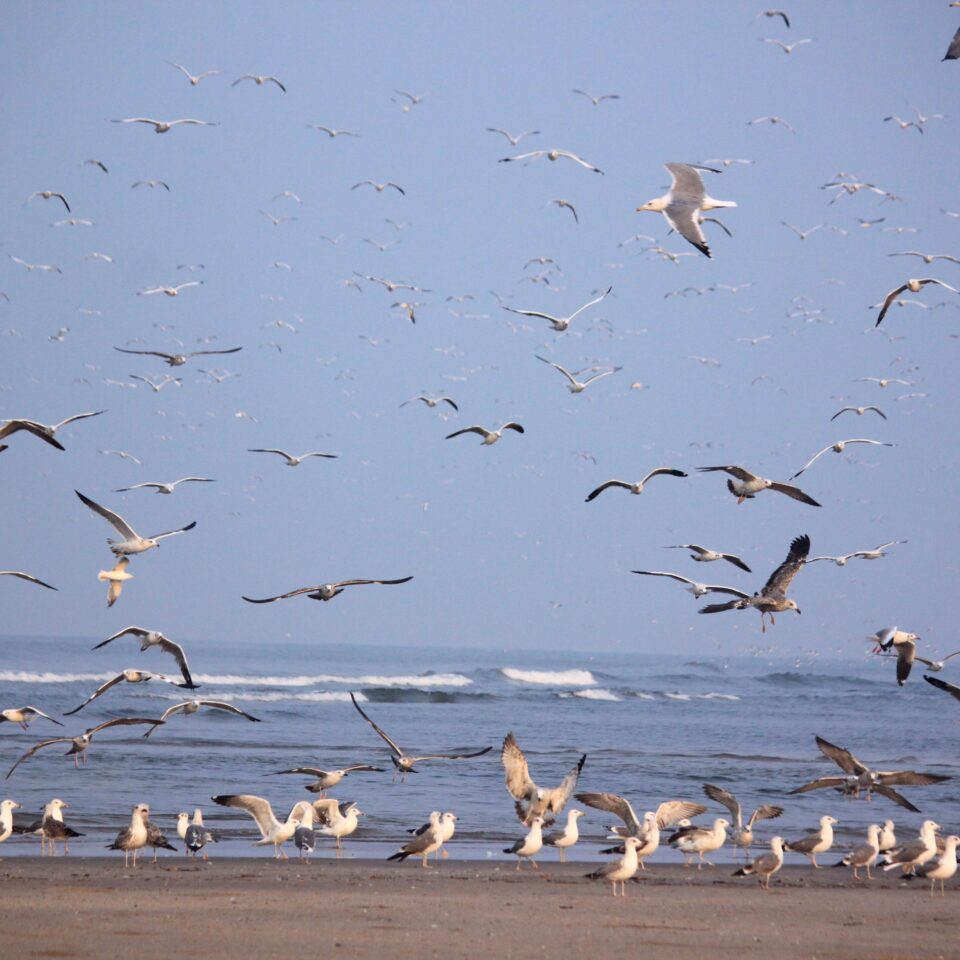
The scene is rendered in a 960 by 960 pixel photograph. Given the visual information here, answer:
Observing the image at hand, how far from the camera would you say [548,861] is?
15.3m

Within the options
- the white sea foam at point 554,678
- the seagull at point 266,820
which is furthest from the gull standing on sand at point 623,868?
the white sea foam at point 554,678

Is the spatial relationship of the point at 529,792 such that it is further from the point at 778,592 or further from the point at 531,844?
the point at 778,592

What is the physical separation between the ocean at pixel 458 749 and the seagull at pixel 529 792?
566 mm

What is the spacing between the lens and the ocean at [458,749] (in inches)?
726

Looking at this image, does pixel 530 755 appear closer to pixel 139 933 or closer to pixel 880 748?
pixel 880 748

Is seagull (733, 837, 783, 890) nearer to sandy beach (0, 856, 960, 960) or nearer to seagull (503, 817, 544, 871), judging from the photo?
sandy beach (0, 856, 960, 960)

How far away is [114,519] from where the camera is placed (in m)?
17.9

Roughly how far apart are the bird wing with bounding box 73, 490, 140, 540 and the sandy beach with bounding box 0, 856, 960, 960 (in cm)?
462

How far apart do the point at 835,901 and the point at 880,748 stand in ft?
69.5

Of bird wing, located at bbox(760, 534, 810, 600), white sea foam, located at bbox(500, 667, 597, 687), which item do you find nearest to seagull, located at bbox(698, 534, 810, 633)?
bird wing, located at bbox(760, 534, 810, 600)

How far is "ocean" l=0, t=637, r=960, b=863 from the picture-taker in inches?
726

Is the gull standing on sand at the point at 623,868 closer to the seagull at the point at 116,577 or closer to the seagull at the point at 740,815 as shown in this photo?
the seagull at the point at 740,815

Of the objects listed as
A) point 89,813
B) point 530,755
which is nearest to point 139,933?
point 89,813

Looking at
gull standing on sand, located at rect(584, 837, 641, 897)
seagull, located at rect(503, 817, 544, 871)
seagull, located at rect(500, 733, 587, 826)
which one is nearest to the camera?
gull standing on sand, located at rect(584, 837, 641, 897)
